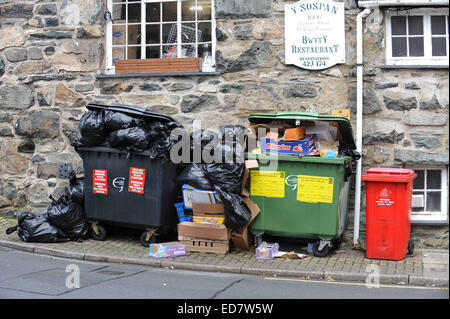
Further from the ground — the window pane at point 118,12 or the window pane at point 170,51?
the window pane at point 118,12

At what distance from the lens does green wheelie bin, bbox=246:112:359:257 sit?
694 cm

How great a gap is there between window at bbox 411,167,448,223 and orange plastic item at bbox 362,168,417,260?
96 centimetres

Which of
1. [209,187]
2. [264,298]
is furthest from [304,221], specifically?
[264,298]

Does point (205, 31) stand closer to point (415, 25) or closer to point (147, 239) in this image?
point (415, 25)

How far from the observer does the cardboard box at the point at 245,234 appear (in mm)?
7152

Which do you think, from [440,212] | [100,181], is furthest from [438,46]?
[100,181]

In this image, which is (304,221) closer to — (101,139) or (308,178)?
(308,178)

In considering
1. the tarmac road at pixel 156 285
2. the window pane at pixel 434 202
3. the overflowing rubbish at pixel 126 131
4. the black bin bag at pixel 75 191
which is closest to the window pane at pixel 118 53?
the overflowing rubbish at pixel 126 131

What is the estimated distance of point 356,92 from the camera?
7953 mm

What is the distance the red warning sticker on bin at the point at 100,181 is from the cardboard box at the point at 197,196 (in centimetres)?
104

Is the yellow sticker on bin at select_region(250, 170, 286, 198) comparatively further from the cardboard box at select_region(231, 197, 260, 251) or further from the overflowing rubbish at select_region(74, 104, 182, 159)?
the overflowing rubbish at select_region(74, 104, 182, 159)

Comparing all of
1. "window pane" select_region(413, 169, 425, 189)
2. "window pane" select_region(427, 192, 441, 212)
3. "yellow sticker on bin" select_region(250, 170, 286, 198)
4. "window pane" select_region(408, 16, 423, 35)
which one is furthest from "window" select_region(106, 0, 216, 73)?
"window pane" select_region(427, 192, 441, 212)

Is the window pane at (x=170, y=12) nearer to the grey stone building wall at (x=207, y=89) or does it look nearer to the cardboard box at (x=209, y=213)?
the grey stone building wall at (x=207, y=89)

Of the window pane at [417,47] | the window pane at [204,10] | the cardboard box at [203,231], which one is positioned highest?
the window pane at [204,10]
